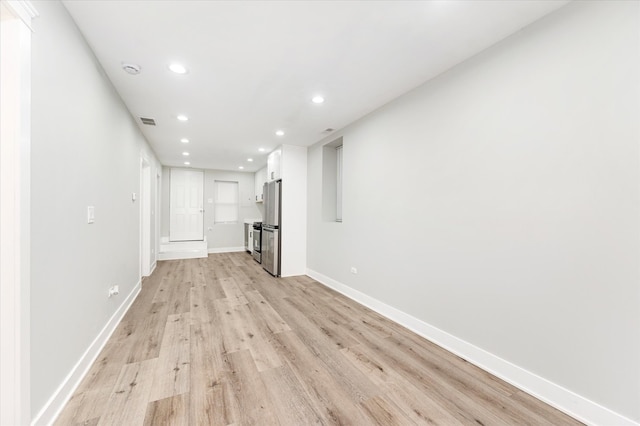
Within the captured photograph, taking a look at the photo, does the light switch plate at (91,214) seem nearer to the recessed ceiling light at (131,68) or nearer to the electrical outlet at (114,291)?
the electrical outlet at (114,291)

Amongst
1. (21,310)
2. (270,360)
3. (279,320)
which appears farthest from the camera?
(279,320)

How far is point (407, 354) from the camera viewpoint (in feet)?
7.11

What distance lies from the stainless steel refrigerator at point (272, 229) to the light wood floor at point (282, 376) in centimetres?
171

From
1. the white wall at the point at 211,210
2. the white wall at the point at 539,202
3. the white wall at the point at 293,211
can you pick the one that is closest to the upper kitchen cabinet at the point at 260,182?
the white wall at the point at 211,210

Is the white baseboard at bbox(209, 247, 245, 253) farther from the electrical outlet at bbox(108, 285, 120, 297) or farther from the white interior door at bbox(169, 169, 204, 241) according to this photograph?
the electrical outlet at bbox(108, 285, 120, 297)

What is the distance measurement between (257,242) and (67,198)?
15.1ft

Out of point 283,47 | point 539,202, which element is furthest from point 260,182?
point 539,202

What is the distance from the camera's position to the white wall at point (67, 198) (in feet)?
4.33

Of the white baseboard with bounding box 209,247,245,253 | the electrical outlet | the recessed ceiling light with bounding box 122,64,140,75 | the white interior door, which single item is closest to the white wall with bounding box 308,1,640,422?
the recessed ceiling light with bounding box 122,64,140,75

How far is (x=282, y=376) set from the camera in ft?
6.10

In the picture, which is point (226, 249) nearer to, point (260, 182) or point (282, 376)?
point (260, 182)

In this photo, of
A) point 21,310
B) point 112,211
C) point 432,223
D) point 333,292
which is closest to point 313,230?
point 333,292

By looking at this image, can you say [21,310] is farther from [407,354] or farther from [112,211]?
[407,354]

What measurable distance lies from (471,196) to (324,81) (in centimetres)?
171
